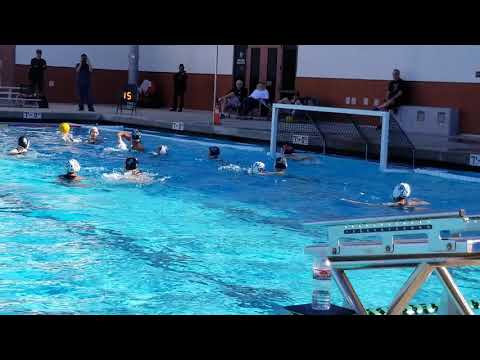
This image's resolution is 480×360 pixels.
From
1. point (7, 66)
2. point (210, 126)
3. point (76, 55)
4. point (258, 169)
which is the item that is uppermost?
point (76, 55)

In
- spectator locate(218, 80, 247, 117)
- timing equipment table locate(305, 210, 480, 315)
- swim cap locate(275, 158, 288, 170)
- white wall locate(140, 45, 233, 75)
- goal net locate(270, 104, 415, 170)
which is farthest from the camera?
white wall locate(140, 45, 233, 75)

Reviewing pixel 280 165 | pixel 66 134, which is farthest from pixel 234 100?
pixel 280 165

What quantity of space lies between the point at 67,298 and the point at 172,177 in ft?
21.5

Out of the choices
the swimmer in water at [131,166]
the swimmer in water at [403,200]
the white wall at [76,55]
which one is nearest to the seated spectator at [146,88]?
the white wall at [76,55]

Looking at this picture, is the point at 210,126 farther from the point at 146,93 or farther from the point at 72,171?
the point at 146,93

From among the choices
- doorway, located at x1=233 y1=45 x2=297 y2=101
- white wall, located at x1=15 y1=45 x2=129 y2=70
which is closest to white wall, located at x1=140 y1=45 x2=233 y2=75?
doorway, located at x1=233 y1=45 x2=297 y2=101

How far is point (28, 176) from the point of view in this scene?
1167 centimetres

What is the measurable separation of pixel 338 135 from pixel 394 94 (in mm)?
3133

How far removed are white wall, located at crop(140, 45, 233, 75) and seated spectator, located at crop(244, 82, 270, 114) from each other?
8.67 ft

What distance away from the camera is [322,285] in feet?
10.7

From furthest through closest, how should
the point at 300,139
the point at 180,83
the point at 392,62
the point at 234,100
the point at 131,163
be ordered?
1. the point at 180,83
2. the point at 234,100
3. the point at 392,62
4. the point at 300,139
5. the point at 131,163

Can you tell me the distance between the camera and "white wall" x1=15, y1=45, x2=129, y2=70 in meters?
23.2

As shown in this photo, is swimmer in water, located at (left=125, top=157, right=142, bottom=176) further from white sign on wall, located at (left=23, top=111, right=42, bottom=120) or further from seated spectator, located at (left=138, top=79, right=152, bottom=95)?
seated spectator, located at (left=138, top=79, right=152, bottom=95)
